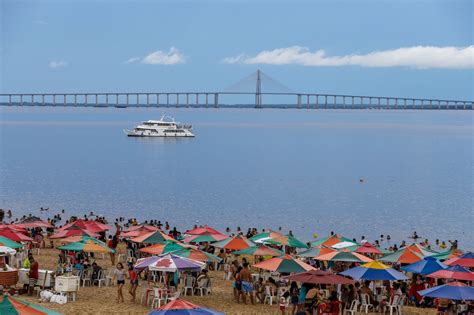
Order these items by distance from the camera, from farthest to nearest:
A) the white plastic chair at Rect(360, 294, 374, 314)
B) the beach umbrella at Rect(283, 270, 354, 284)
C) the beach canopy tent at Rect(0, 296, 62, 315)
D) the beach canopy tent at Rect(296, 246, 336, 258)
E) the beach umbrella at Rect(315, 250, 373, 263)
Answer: the beach canopy tent at Rect(296, 246, 336, 258)
the beach umbrella at Rect(315, 250, 373, 263)
the white plastic chair at Rect(360, 294, 374, 314)
the beach umbrella at Rect(283, 270, 354, 284)
the beach canopy tent at Rect(0, 296, 62, 315)

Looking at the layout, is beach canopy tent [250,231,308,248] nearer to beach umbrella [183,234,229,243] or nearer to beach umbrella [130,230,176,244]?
beach umbrella [183,234,229,243]

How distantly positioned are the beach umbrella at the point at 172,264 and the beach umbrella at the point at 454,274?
5021mm

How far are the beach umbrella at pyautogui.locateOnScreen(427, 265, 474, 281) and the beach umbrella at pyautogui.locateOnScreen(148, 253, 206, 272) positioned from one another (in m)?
5.02

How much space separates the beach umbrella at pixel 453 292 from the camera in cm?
1545

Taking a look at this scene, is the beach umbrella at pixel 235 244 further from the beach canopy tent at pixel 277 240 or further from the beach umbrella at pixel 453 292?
the beach umbrella at pixel 453 292

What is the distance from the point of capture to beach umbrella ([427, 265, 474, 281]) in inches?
688

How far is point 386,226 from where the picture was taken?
43531mm

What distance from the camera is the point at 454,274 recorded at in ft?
58.2

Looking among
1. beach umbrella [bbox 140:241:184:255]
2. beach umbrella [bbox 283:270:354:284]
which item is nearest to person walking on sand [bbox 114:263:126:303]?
beach umbrella [bbox 140:241:184:255]

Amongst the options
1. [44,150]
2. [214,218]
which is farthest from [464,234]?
[44,150]

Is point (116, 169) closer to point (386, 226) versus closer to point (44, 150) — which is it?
point (44, 150)

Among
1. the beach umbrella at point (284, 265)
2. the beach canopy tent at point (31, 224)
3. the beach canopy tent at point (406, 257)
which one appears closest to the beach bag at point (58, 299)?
the beach umbrella at point (284, 265)

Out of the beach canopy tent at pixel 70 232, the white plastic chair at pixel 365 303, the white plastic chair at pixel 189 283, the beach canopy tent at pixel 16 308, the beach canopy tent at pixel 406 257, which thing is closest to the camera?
the beach canopy tent at pixel 16 308

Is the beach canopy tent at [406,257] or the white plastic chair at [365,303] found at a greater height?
the beach canopy tent at [406,257]
